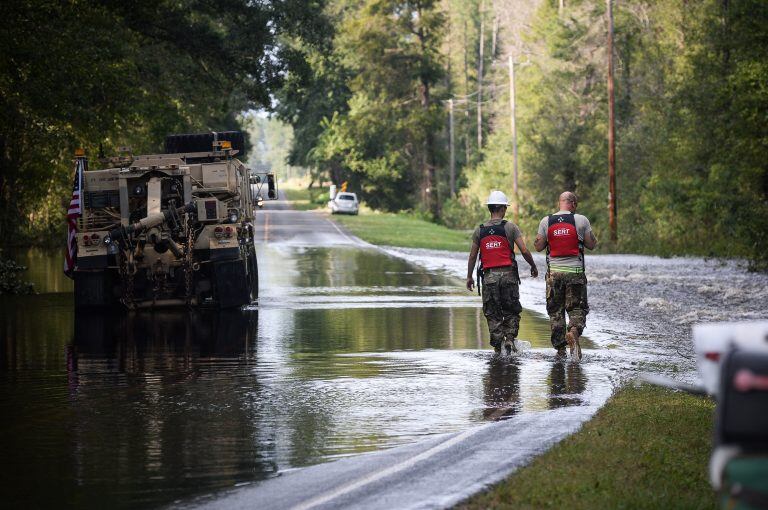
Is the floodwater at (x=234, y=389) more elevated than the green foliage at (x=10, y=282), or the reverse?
the green foliage at (x=10, y=282)

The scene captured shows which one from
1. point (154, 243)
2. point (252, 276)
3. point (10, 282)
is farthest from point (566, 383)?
point (10, 282)

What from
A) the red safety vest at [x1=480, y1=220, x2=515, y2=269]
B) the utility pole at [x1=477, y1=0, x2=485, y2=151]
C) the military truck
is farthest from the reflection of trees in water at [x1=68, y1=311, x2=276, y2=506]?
the utility pole at [x1=477, y1=0, x2=485, y2=151]

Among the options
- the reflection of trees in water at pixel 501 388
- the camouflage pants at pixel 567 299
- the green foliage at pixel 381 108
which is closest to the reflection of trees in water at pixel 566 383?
the reflection of trees in water at pixel 501 388

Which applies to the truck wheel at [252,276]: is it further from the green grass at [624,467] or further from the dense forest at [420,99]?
the green grass at [624,467]

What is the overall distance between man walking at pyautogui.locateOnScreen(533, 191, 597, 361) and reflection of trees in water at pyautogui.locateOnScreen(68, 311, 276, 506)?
3599mm

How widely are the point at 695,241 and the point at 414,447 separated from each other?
3717 cm

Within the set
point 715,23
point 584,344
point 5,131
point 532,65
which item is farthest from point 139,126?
point 532,65

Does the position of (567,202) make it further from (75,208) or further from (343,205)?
(343,205)

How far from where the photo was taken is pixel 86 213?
21.2 m

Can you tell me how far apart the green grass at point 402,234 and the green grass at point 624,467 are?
3777cm

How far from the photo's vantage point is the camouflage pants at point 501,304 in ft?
48.7

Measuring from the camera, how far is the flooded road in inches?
348

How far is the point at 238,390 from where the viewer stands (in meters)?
12.5

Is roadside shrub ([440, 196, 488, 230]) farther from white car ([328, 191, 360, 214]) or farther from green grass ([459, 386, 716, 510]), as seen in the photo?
green grass ([459, 386, 716, 510])
